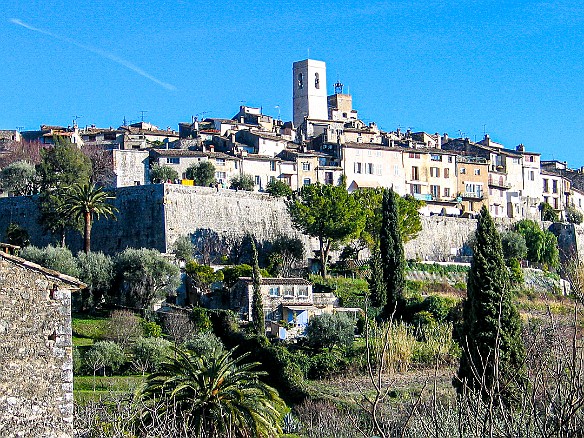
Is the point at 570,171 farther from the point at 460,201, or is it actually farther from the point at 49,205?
the point at 49,205

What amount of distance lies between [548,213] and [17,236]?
46.7 meters

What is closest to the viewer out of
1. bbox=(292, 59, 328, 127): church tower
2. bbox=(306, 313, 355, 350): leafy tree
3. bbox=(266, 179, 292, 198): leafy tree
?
bbox=(306, 313, 355, 350): leafy tree

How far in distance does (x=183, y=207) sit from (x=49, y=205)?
763 cm

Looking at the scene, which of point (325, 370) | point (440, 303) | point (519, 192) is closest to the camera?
point (325, 370)

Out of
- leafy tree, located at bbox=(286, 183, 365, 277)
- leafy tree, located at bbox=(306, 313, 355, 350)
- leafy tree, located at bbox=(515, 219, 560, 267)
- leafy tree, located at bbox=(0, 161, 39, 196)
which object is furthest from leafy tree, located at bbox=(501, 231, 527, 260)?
leafy tree, located at bbox=(0, 161, 39, 196)

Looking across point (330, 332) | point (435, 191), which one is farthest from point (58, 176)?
point (435, 191)

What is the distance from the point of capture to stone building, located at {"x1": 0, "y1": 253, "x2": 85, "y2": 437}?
17.3 m

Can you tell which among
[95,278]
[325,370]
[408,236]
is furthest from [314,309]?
[408,236]

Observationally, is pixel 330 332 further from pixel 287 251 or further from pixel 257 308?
pixel 287 251

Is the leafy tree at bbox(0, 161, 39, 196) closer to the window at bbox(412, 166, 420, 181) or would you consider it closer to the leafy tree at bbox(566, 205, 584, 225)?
the window at bbox(412, 166, 420, 181)

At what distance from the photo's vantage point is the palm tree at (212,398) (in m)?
24.6

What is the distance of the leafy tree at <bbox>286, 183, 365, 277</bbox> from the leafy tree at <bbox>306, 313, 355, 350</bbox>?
11.2m

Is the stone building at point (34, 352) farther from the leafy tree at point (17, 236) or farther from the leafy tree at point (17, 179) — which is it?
the leafy tree at point (17, 179)

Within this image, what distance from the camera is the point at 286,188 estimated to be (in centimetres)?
6969
